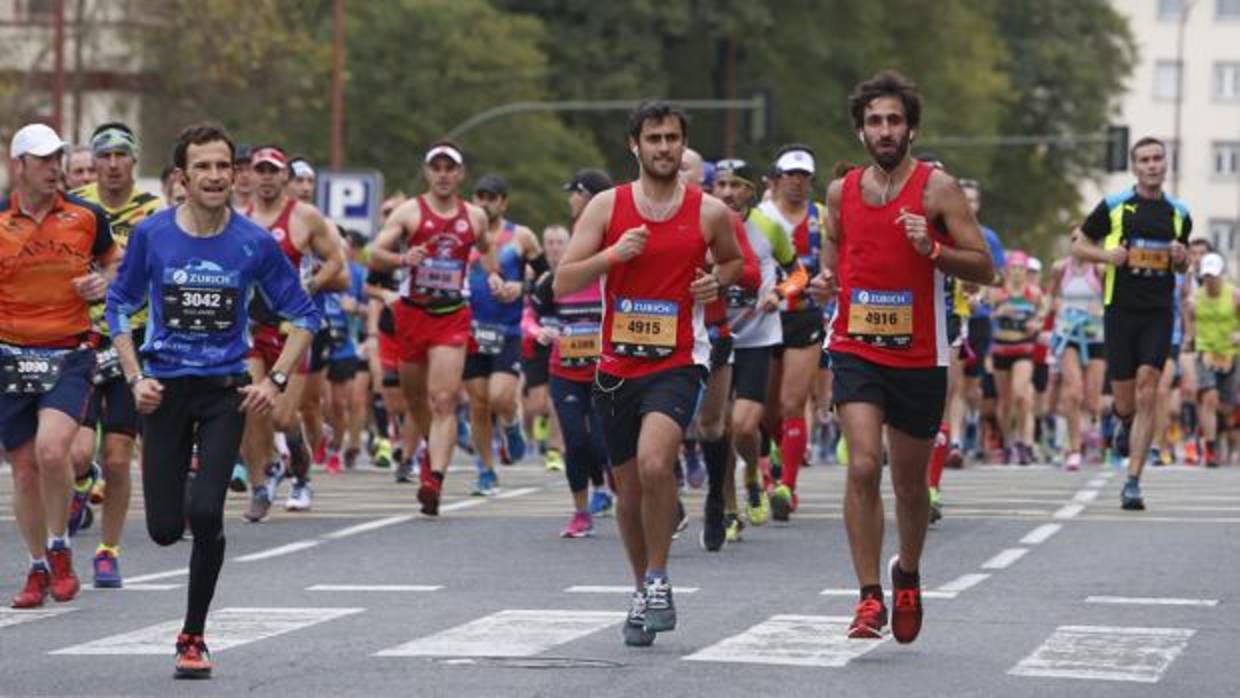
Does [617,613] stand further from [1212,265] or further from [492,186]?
[1212,265]

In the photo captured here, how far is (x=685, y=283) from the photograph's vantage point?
12453mm

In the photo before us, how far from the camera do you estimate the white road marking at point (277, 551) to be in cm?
1638

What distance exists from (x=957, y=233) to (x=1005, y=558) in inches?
172

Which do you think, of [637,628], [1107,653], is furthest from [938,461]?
[1107,653]

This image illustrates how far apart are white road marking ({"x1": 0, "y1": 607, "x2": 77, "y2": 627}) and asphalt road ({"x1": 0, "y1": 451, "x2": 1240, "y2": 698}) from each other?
0.02 metres

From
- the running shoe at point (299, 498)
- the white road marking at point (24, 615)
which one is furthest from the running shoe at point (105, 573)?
the running shoe at point (299, 498)

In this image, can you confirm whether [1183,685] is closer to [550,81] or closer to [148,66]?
[148,66]

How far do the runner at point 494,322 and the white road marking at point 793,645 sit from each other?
9.56 metres

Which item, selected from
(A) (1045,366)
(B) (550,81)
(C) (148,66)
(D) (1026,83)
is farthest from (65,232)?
(D) (1026,83)

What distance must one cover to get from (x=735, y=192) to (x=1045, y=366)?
15.3 metres

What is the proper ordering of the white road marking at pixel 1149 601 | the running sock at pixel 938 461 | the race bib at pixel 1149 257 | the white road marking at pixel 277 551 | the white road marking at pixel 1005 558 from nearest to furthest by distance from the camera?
the white road marking at pixel 1149 601 < the white road marking at pixel 1005 558 < the white road marking at pixel 277 551 < the running sock at pixel 938 461 < the race bib at pixel 1149 257

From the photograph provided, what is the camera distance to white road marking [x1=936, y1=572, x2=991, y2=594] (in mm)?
14297

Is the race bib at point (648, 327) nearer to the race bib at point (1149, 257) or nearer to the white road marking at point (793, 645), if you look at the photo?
the white road marking at point (793, 645)

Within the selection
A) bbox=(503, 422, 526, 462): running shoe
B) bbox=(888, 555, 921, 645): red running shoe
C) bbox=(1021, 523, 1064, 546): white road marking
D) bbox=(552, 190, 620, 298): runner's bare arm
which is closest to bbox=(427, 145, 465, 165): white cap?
bbox=(1021, 523, 1064, 546): white road marking
